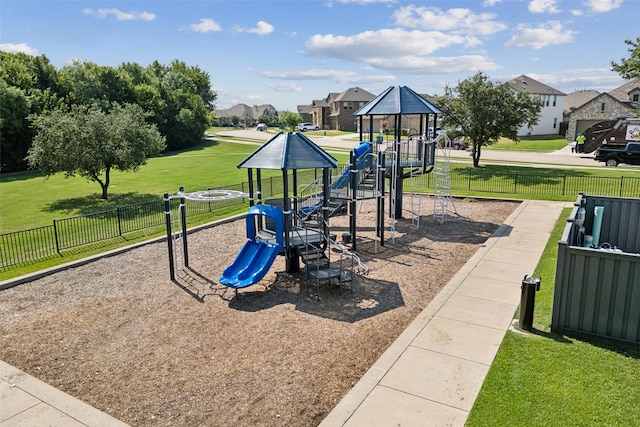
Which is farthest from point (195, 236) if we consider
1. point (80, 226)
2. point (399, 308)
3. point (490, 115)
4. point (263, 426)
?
point (490, 115)

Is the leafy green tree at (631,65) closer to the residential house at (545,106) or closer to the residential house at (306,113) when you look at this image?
the residential house at (545,106)

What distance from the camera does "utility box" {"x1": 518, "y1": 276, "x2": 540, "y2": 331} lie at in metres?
8.52

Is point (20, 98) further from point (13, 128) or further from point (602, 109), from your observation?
point (602, 109)

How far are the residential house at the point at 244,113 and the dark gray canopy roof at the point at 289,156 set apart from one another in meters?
126

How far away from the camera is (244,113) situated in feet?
476

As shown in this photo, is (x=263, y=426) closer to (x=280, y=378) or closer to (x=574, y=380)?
(x=280, y=378)

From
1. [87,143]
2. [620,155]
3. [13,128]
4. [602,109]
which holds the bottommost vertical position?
[620,155]

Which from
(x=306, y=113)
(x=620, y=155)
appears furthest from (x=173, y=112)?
(x=306, y=113)

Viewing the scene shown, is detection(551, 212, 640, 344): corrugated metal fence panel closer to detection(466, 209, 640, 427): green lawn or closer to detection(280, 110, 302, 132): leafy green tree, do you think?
detection(466, 209, 640, 427): green lawn

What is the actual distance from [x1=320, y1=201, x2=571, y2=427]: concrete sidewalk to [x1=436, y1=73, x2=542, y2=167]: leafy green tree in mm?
19954

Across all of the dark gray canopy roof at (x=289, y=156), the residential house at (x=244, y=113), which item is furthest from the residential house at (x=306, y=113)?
the dark gray canopy roof at (x=289, y=156)

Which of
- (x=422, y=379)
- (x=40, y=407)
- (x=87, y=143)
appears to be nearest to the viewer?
(x=40, y=407)

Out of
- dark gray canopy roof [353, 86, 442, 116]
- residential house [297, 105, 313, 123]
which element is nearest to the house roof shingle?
dark gray canopy roof [353, 86, 442, 116]

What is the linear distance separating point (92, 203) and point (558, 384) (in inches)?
997
